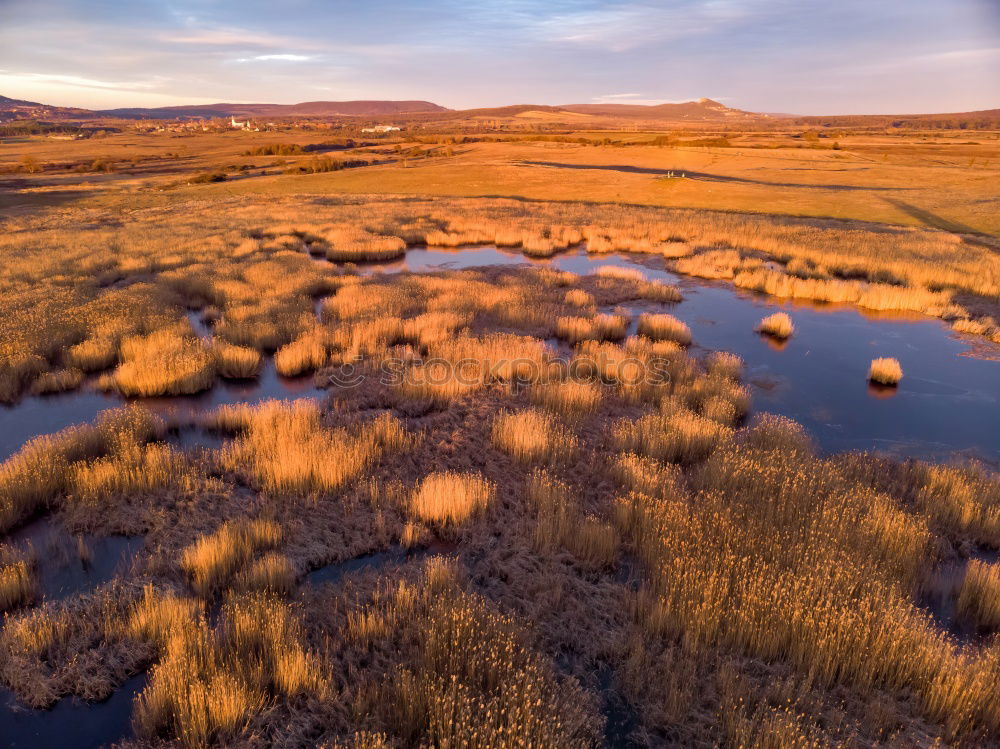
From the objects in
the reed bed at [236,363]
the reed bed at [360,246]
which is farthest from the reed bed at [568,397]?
the reed bed at [360,246]

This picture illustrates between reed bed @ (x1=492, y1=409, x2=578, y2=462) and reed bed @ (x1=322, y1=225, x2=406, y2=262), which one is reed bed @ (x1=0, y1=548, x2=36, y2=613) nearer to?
reed bed @ (x1=492, y1=409, x2=578, y2=462)

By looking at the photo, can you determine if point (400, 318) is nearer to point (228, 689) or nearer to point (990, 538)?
point (228, 689)

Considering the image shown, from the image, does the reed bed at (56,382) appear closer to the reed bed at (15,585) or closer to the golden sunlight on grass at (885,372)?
the reed bed at (15,585)

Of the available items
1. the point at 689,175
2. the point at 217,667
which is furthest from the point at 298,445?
the point at 689,175

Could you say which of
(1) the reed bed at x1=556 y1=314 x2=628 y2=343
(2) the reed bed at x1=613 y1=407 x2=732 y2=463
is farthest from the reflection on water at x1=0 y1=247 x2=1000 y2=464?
(2) the reed bed at x1=613 y1=407 x2=732 y2=463

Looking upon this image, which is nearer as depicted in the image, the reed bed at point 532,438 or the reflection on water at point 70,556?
the reflection on water at point 70,556

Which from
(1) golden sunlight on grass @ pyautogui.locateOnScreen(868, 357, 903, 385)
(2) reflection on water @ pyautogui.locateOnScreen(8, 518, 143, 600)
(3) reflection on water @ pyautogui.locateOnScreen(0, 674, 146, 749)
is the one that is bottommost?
(3) reflection on water @ pyautogui.locateOnScreen(0, 674, 146, 749)

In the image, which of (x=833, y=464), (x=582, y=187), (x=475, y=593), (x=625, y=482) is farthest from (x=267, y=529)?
(x=582, y=187)
